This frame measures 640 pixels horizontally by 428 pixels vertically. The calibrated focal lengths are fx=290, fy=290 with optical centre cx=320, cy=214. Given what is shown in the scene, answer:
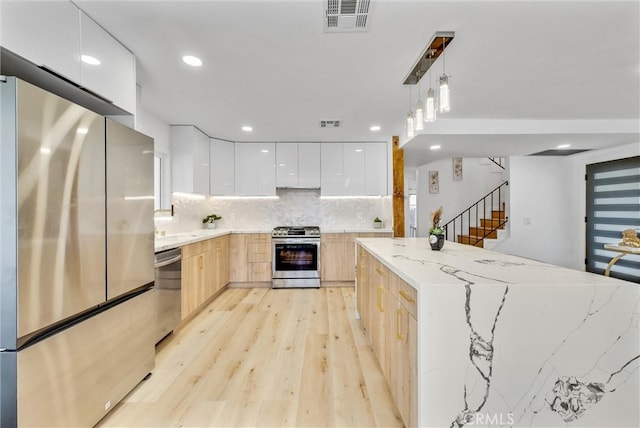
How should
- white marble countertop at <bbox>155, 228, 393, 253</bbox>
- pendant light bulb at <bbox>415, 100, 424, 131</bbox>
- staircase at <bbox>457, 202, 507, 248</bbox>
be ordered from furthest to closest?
staircase at <bbox>457, 202, 507, 248</bbox> → white marble countertop at <bbox>155, 228, 393, 253</bbox> → pendant light bulb at <bbox>415, 100, 424, 131</bbox>

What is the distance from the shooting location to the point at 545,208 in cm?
534

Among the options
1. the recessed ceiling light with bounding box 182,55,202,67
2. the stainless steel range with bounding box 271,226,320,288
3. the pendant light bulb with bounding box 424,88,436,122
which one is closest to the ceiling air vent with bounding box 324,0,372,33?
the pendant light bulb with bounding box 424,88,436,122

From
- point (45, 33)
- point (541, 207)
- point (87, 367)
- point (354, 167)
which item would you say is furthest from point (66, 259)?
point (541, 207)

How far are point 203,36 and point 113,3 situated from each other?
19.0 inches

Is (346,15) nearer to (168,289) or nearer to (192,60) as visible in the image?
(192,60)

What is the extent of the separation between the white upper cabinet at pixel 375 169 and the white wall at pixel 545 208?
249 cm

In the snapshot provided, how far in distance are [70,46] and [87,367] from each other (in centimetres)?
171

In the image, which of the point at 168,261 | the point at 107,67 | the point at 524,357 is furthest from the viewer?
the point at 168,261

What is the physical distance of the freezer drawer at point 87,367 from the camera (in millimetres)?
1247

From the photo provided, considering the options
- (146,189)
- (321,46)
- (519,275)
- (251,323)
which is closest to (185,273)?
(251,323)

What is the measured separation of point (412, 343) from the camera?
134cm

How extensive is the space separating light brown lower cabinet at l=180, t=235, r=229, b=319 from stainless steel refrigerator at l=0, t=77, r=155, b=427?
3.79ft

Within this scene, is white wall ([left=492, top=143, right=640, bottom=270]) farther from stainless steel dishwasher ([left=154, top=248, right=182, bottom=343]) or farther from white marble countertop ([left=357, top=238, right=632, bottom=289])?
stainless steel dishwasher ([left=154, top=248, right=182, bottom=343])

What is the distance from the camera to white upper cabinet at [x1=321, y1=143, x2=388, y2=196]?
16.0ft
